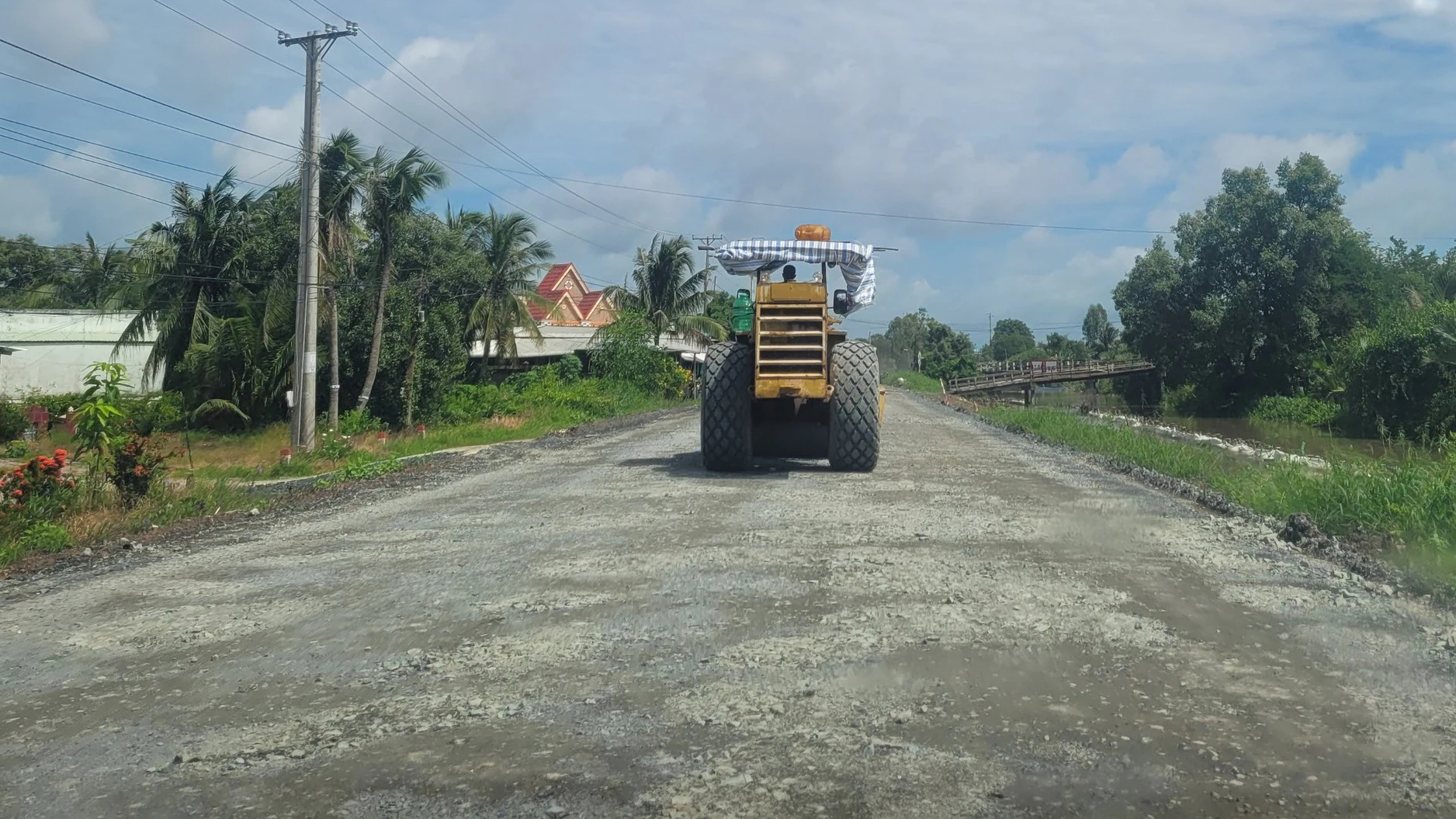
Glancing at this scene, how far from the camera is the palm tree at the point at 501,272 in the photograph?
3744cm

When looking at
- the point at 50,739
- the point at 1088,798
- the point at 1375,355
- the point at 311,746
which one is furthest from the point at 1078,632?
the point at 1375,355

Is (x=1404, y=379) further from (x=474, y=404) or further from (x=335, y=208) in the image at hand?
(x=335, y=208)

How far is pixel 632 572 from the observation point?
8055mm

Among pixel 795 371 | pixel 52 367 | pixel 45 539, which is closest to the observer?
pixel 45 539

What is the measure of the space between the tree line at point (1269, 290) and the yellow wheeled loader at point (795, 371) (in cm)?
3410

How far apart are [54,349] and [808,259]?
99.5 feet

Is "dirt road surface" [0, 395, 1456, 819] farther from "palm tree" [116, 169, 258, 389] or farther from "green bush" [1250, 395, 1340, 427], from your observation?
"green bush" [1250, 395, 1340, 427]

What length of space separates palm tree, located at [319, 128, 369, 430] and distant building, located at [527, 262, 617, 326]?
2690cm

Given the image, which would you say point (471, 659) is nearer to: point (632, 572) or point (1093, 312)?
point (632, 572)

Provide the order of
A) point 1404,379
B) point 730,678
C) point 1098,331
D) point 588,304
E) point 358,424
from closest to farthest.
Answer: point 730,678 → point 358,424 → point 1404,379 → point 588,304 → point 1098,331

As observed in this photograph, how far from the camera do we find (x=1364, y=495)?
10.4 meters

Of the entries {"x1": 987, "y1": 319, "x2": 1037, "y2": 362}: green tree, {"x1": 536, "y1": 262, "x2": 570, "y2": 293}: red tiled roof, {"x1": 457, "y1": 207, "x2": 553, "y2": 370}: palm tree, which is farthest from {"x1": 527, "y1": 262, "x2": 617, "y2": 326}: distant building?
{"x1": 987, "y1": 319, "x2": 1037, "y2": 362}: green tree

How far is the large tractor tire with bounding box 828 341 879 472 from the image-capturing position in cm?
1409

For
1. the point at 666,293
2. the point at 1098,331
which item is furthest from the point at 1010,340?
the point at 666,293
